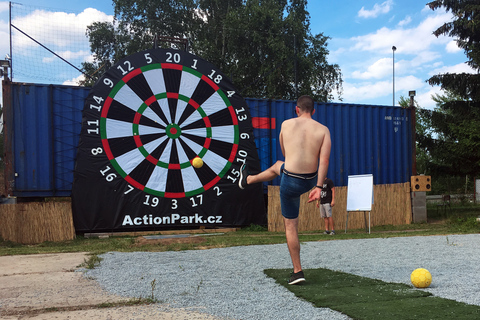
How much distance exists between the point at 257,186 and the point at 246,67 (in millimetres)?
14344

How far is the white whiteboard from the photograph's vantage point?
1044cm

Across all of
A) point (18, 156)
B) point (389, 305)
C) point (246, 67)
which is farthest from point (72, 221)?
point (246, 67)

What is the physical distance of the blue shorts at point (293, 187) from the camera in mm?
4043

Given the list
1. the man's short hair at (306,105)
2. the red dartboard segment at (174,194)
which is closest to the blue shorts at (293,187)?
the man's short hair at (306,105)

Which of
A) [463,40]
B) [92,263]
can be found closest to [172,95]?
[92,263]

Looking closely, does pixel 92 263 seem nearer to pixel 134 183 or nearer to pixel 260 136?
pixel 134 183

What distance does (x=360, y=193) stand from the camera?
10695 millimetres

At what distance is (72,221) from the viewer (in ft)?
32.4

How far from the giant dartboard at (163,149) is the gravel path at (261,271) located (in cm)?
398

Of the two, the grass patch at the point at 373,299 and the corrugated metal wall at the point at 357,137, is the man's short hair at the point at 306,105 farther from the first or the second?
the corrugated metal wall at the point at 357,137

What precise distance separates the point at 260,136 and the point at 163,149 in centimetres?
276

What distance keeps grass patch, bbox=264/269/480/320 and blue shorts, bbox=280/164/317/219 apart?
0.67m

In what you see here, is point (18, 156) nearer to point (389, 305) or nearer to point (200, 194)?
point (200, 194)

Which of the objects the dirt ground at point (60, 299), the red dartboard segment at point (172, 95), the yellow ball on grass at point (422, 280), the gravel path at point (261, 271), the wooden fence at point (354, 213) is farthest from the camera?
the wooden fence at point (354, 213)
